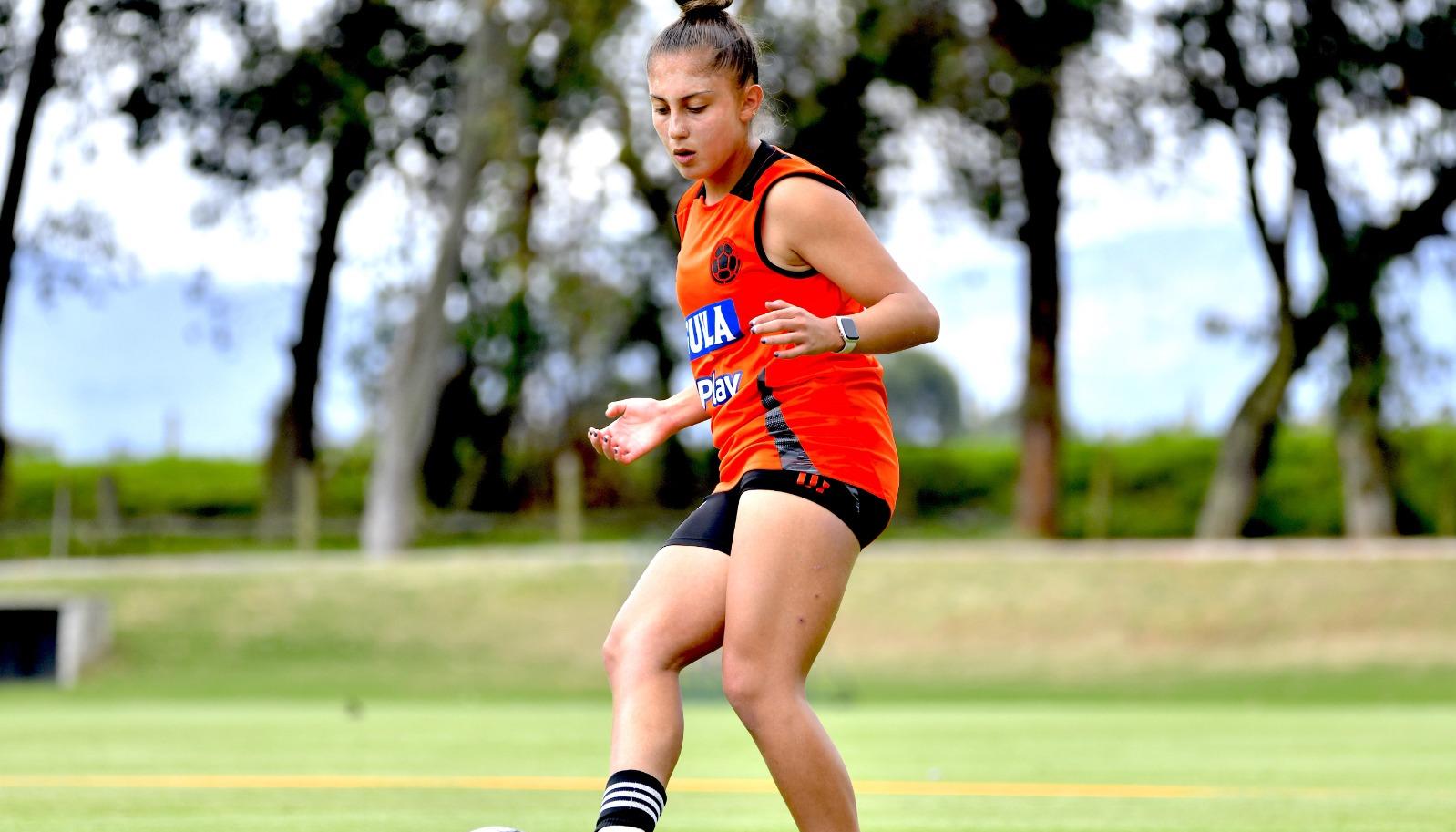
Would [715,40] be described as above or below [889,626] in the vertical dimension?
above

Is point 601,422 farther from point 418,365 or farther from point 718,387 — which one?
point 718,387

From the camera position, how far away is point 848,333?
4207mm

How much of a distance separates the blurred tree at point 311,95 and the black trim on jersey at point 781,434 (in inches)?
1028

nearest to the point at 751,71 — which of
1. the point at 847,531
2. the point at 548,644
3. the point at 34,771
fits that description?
the point at 847,531

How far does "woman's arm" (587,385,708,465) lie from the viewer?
477cm

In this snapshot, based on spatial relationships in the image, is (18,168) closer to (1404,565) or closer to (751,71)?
(1404,565)

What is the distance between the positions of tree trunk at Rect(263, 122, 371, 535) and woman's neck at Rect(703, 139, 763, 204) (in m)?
28.6

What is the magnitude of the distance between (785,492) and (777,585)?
0.68 ft

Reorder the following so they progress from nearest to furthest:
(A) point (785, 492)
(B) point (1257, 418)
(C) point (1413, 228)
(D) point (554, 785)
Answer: (A) point (785, 492)
(D) point (554, 785)
(C) point (1413, 228)
(B) point (1257, 418)

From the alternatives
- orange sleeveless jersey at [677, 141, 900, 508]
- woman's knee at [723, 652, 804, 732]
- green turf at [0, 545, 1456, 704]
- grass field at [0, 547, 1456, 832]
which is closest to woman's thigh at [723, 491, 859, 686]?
woman's knee at [723, 652, 804, 732]

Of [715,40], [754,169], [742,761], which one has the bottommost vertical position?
[742,761]

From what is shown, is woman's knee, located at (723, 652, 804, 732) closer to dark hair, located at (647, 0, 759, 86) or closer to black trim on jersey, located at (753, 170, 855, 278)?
black trim on jersey, located at (753, 170, 855, 278)

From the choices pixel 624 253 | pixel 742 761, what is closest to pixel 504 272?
pixel 624 253

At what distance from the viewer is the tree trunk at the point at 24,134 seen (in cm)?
2836
